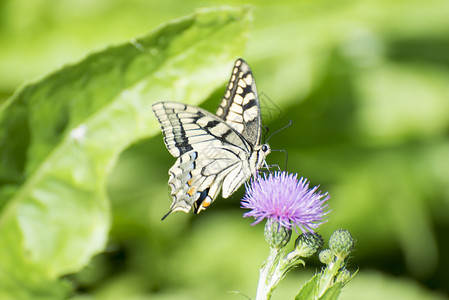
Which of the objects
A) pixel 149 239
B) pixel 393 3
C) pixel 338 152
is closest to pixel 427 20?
pixel 393 3

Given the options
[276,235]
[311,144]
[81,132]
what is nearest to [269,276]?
[276,235]

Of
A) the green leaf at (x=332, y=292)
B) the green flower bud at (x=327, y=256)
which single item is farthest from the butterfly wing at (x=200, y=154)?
the green leaf at (x=332, y=292)

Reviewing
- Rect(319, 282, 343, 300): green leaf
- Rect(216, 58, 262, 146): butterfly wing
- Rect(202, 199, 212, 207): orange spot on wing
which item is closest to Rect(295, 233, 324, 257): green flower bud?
Rect(319, 282, 343, 300): green leaf

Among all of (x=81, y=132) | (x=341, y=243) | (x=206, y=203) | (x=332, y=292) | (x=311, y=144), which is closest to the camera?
(x=332, y=292)

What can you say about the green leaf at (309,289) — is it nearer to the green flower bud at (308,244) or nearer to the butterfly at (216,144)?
the green flower bud at (308,244)

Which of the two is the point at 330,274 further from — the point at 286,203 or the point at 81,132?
the point at 81,132

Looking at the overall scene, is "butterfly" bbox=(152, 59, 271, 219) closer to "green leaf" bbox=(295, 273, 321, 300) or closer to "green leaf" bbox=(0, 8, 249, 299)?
"green leaf" bbox=(0, 8, 249, 299)

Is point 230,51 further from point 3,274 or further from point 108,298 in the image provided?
point 108,298

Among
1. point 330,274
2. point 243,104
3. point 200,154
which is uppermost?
point 243,104
